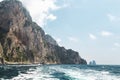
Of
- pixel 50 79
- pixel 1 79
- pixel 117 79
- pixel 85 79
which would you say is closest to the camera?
pixel 1 79

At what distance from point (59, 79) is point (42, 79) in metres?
2.64

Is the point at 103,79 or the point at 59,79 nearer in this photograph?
the point at 59,79

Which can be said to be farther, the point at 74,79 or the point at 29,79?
the point at 74,79

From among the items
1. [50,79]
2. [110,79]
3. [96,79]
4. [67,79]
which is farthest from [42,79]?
[110,79]

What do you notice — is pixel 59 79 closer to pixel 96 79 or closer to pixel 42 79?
pixel 42 79

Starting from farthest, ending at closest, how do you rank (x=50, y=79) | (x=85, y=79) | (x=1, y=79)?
(x=85, y=79) → (x=50, y=79) → (x=1, y=79)

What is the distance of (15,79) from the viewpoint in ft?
137

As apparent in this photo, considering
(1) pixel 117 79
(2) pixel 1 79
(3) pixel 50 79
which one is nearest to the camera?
(2) pixel 1 79

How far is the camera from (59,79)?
4356 centimetres

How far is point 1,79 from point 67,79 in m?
9.45

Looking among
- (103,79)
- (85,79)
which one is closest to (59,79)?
(85,79)

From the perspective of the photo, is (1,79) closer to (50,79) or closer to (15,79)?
(15,79)

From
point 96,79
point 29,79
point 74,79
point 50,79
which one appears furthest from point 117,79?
point 29,79

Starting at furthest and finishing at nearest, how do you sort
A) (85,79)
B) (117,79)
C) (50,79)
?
(117,79) → (85,79) → (50,79)
